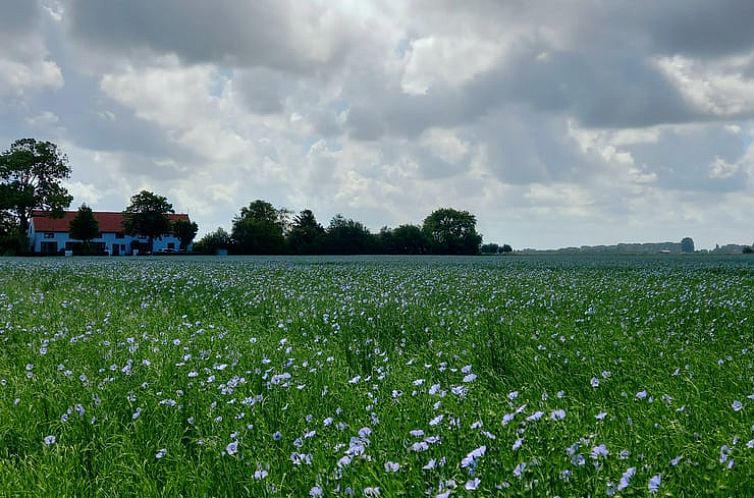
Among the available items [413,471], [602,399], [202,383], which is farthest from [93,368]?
[602,399]

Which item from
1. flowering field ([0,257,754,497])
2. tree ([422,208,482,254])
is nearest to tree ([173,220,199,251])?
tree ([422,208,482,254])

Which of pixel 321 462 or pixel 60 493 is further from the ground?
pixel 321 462

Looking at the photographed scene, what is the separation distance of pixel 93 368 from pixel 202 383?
5.35 feet

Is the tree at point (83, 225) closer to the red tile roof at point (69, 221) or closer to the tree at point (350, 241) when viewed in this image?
the red tile roof at point (69, 221)

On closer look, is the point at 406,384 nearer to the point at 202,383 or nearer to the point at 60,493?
the point at 202,383

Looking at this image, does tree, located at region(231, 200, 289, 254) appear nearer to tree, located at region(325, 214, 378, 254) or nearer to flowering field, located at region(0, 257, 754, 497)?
tree, located at region(325, 214, 378, 254)

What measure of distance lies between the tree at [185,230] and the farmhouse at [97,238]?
1.90 meters

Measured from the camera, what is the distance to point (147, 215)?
315ft

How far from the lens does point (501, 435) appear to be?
3443 millimetres

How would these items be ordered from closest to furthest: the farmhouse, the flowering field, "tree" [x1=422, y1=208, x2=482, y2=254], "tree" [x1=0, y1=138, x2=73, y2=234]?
1. the flowering field
2. "tree" [x1=0, y1=138, x2=73, y2=234]
3. "tree" [x1=422, y1=208, x2=482, y2=254]
4. the farmhouse

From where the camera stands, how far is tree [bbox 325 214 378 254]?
89.4 m

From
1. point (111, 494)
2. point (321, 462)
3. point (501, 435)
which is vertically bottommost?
point (111, 494)

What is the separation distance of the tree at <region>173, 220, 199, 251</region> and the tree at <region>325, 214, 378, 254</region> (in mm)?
25219

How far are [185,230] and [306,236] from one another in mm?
20552
